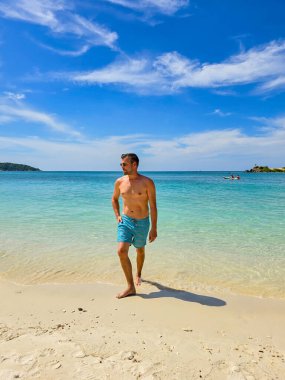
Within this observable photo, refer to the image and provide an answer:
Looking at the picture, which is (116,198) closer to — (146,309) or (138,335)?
(146,309)

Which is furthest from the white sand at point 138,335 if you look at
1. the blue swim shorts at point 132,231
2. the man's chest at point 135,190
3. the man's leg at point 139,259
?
the man's chest at point 135,190

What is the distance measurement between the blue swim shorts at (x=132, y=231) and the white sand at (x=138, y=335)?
752 millimetres

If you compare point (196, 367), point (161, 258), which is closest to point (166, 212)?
point (161, 258)

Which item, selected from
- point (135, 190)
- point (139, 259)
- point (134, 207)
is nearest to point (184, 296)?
point (139, 259)

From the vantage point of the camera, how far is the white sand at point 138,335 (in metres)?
2.56

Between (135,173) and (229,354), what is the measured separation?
8.46ft

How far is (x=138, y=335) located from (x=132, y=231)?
5.30 ft

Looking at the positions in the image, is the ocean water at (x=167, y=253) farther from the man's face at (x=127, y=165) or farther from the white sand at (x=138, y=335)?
the man's face at (x=127, y=165)

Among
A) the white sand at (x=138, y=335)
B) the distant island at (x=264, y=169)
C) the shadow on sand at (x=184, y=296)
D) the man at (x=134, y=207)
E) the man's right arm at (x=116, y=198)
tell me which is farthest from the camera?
the distant island at (x=264, y=169)

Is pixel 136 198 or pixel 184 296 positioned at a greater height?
pixel 136 198

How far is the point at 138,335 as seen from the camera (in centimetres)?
320

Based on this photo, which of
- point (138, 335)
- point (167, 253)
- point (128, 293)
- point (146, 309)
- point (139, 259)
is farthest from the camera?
point (167, 253)

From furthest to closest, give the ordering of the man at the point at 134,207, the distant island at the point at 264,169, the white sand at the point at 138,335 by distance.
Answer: the distant island at the point at 264,169, the man at the point at 134,207, the white sand at the point at 138,335

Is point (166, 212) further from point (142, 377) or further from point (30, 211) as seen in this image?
point (142, 377)
